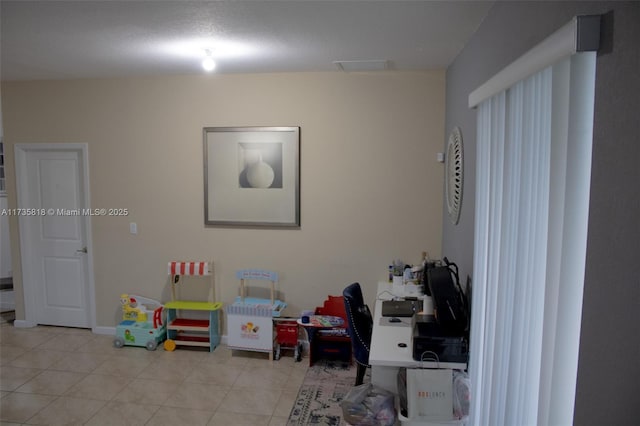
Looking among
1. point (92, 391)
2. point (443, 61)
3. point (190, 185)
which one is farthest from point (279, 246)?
point (443, 61)

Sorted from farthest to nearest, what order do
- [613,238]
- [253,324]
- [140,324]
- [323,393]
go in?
[140,324]
[253,324]
[323,393]
[613,238]

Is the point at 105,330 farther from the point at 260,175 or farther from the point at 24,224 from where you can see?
the point at 260,175

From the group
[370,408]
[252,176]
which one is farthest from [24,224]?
[370,408]

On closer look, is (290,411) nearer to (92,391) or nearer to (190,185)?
(92,391)

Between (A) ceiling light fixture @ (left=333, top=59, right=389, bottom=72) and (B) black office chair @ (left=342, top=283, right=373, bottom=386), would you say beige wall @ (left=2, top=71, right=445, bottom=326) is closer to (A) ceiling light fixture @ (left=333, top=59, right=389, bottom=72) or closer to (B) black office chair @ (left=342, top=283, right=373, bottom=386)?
(A) ceiling light fixture @ (left=333, top=59, right=389, bottom=72)

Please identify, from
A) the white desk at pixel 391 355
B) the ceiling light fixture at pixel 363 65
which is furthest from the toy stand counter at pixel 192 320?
the ceiling light fixture at pixel 363 65

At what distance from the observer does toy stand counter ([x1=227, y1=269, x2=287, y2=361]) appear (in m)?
3.88

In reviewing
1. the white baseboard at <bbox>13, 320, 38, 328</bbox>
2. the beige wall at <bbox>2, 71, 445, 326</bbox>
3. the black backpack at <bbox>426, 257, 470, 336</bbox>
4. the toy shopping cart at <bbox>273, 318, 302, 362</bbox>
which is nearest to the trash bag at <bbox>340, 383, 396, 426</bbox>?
the black backpack at <bbox>426, 257, 470, 336</bbox>

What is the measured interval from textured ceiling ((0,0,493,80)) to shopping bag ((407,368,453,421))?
6.24 ft

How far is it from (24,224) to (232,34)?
3394mm

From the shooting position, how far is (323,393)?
3.33 metres

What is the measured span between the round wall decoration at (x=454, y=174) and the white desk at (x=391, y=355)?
0.88 metres

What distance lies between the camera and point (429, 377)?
2.23 meters

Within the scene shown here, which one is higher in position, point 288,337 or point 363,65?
point 363,65
